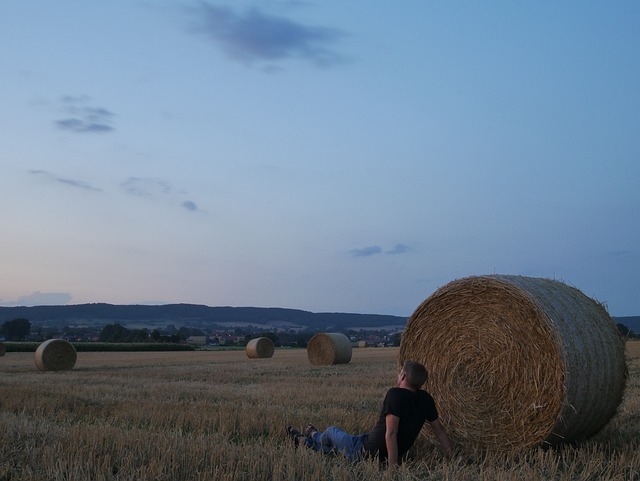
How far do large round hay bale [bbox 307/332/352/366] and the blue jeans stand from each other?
18.4m

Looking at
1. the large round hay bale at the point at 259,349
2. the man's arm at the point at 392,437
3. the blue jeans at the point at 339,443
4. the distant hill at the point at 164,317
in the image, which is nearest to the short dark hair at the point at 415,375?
the man's arm at the point at 392,437

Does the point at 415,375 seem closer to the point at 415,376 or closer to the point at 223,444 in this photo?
the point at 415,376

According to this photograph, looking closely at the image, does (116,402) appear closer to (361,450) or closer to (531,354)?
(361,450)

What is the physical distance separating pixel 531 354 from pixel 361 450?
6.87 ft

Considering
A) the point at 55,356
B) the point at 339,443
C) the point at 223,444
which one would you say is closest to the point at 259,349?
the point at 55,356

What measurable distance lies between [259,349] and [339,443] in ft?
90.7

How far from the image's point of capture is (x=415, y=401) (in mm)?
6773

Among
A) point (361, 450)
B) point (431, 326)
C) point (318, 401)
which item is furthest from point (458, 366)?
point (318, 401)

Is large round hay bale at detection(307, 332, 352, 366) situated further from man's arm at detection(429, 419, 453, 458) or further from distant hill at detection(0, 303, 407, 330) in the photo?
distant hill at detection(0, 303, 407, 330)

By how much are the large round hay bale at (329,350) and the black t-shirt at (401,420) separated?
742 inches

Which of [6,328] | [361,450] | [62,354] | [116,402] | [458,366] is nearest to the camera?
[361,450]

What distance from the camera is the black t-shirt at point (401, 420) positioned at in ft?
21.6

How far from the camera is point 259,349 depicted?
112 feet

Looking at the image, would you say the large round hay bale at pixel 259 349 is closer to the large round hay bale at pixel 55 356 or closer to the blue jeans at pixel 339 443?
the large round hay bale at pixel 55 356
